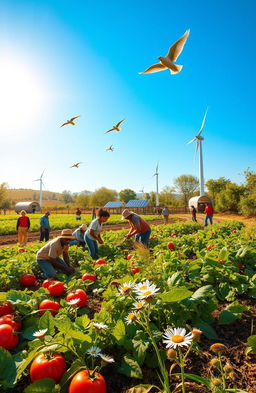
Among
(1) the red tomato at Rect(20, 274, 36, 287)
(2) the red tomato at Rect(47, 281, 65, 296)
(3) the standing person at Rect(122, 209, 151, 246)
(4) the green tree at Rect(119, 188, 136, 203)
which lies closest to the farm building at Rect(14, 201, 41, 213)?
(4) the green tree at Rect(119, 188, 136, 203)

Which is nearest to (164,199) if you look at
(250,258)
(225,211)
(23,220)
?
(225,211)

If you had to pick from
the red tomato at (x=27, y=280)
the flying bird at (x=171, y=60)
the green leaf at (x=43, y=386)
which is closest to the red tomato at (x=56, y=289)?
the red tomato at (x=27, y=280)

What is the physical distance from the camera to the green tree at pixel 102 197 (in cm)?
8688

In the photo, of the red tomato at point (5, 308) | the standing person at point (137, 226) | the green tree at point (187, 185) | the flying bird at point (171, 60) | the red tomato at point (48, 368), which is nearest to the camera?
the red tomato at point (48, 368)

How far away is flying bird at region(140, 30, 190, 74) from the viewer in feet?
13.2

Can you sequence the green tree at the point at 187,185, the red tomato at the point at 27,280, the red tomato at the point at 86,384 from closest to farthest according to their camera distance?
the red tomato at the point at 86,384
the red tomato at the point at 27,280
the green tree at the point at 187,185

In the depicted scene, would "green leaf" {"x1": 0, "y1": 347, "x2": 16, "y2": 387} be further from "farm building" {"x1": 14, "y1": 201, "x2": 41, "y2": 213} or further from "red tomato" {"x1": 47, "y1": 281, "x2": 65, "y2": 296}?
"farm building" {"x1": 14, "y1": 201, "x2": 41, "y2": 213}

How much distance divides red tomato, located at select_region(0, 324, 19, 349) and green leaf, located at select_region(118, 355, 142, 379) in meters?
1.12

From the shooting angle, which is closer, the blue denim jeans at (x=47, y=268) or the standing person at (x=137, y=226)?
the blue denim jeans at (x=47, y=268)

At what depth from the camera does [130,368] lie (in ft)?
6.43

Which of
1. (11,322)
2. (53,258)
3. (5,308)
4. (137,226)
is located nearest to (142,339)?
(11,322)

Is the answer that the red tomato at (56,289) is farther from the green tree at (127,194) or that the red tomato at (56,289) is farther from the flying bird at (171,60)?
the green tree at (127,194)

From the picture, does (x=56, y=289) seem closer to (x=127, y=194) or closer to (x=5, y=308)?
(x=5, y=308)

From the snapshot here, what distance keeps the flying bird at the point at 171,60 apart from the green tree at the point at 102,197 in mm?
80502
